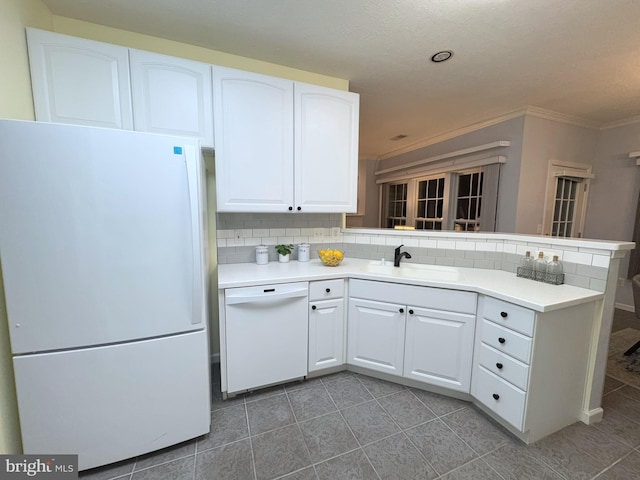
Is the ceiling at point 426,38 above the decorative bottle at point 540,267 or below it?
above

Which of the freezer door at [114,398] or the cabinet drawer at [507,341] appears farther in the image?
the cabinet drawer at [507,341]

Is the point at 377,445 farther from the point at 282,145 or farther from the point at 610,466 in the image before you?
the point at 282,145

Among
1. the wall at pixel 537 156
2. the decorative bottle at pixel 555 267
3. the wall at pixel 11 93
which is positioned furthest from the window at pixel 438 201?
the wall at pixel 11 93

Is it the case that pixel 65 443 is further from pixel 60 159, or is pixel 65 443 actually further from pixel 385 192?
pixel 385 192

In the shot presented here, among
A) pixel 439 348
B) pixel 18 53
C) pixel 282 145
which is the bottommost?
pixel 439 348

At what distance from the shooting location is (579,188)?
3.71 meters

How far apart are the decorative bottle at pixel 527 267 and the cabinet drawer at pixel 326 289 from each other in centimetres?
130

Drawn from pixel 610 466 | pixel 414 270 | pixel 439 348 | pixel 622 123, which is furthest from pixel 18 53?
pixel 622 123

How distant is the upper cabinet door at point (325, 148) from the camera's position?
2051 mm

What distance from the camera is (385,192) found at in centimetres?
580

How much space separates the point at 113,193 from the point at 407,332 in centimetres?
194

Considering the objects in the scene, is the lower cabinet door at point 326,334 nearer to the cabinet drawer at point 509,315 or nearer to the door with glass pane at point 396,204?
the cabinet drawer at point 509,315

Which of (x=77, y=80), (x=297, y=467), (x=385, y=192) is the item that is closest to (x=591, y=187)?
(x=385, y=192)

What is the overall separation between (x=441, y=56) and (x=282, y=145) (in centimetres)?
137
